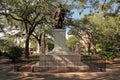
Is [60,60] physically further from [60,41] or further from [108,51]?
[108,51]

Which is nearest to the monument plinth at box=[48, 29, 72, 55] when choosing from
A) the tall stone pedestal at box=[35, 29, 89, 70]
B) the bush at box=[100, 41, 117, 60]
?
the tall stone pedestal at box=[35, 29, 89, 70]

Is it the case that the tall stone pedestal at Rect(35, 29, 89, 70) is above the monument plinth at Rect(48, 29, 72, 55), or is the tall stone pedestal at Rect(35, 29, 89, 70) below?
below

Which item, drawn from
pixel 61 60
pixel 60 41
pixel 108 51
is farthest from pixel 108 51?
pixel 61 60

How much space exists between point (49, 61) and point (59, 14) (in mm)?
4467

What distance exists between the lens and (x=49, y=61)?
19047 millimetres

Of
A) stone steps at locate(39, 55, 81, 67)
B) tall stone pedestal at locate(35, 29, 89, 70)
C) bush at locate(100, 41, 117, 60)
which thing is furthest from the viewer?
bush at locate(100, 41, 117, 60)

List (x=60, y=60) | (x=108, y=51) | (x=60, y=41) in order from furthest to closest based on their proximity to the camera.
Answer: (x=108, y=51) → (x=60, y=41) → (x=60, y=60)

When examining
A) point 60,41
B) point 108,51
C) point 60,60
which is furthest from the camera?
point 108,51

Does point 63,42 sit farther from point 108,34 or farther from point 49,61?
point 108,34

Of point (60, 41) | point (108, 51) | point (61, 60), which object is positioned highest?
point (60, 41)

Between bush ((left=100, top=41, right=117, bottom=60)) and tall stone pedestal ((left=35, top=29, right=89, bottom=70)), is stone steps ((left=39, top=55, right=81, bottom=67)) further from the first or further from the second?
bush ((left=100, top=41, right=117, bottom=60))

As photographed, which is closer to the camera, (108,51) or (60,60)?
(60,60)

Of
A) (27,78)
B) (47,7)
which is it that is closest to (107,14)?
(27,78)

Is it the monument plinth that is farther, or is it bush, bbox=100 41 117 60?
bush, bbox=100 41 117 60
